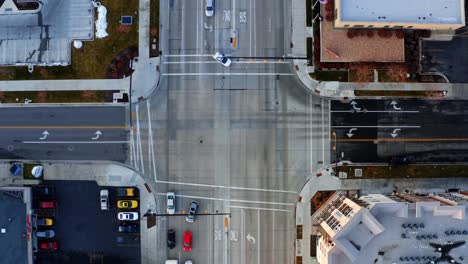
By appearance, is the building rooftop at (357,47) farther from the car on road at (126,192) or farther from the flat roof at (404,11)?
the car on road at (126,192)

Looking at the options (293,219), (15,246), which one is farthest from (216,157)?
(15,246)

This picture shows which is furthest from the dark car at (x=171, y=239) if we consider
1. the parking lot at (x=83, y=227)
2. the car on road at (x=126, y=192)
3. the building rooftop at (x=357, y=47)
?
the building rooftop at (x=357, y=47)

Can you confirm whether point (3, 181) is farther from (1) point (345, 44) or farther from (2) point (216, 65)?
(1) point (345, 44)

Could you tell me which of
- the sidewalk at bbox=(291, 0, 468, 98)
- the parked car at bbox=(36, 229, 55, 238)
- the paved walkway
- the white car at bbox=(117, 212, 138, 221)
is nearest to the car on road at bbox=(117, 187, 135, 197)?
the paved walkway

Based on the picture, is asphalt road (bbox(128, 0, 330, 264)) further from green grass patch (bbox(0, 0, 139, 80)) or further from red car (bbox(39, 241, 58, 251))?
red car (bbox(39, 241, 58, 251))

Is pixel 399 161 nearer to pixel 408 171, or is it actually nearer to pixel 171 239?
pixel 408 171
